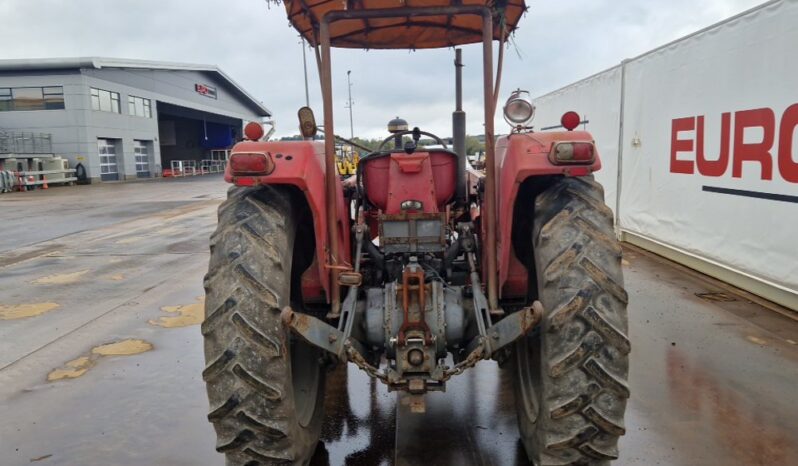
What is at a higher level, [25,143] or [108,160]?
[25,143]

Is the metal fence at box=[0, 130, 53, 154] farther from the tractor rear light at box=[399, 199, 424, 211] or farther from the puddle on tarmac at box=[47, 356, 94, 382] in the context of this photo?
the tractor rear light at box=[399, 199, 424, 211]

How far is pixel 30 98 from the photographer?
34.2 meters

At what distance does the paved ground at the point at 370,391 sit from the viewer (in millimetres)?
3787

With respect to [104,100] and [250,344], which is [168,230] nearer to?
[250,344]

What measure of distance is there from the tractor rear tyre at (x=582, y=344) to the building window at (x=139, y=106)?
138 ft

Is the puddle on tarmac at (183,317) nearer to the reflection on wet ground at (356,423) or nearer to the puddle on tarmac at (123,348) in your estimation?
the puddle on tarmac at (123,348)

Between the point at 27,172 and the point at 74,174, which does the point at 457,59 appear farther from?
the point at 74,174

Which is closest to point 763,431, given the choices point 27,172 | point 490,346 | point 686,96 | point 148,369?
point 490,346

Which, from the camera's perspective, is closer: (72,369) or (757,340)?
(72,369)

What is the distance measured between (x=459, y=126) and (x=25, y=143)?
3650cm

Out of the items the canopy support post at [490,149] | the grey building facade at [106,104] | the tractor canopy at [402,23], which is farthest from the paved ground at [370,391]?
the grey building facade at [106,104]

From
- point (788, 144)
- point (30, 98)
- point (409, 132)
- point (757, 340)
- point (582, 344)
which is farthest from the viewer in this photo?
point (30, 98)

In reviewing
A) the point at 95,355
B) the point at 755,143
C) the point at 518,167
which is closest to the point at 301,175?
the point at 518,167

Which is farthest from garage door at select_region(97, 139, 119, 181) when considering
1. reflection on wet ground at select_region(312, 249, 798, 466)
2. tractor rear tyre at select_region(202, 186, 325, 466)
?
tractor rear tyre at select_region(202, 186, 325, 466)
